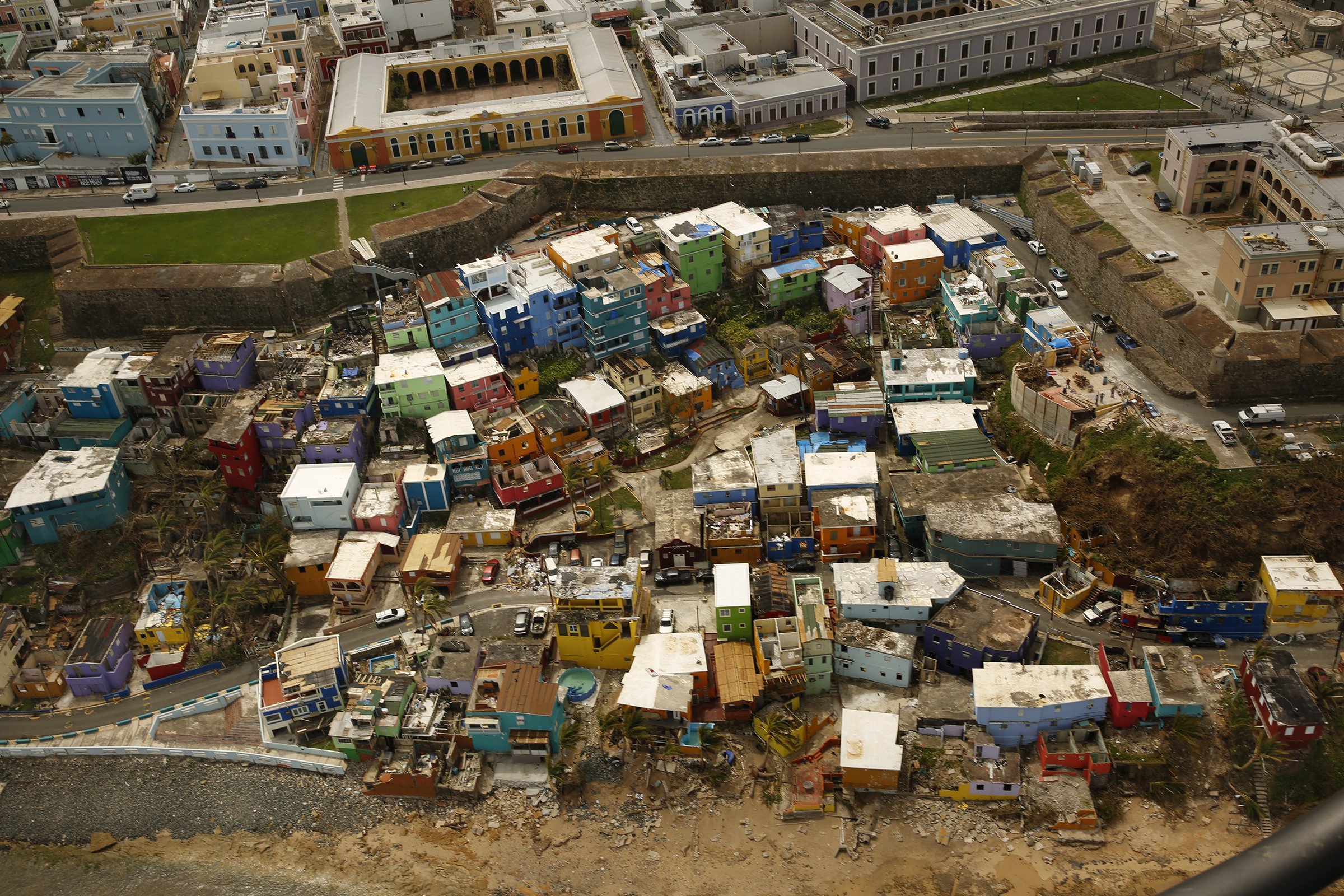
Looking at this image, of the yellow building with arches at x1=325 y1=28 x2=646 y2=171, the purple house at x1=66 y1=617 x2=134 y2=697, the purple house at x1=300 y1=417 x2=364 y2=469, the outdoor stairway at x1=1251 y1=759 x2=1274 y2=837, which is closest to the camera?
the outdoor stairway at x1=1251 y1=759 x2=1274 y2=837

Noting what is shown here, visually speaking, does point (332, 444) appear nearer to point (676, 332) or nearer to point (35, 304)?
point (676, 332)

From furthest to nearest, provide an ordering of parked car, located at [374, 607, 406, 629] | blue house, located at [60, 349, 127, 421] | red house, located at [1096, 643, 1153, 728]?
blue house, located at [60, 349, 127, 421]
parked car, located at [374, 607, 406, 629]
red house, located at [1096, 643, 1153, 728]

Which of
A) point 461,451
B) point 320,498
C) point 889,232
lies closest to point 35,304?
point 320,498

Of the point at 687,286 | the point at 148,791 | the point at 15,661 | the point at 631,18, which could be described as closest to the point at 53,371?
the point at 15,661

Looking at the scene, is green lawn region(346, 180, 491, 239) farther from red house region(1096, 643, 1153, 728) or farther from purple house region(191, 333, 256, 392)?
red house region(1096, 643, 1153, 728)

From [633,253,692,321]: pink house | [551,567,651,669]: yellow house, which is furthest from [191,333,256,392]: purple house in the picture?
[551,567,651,669]: yellow house
